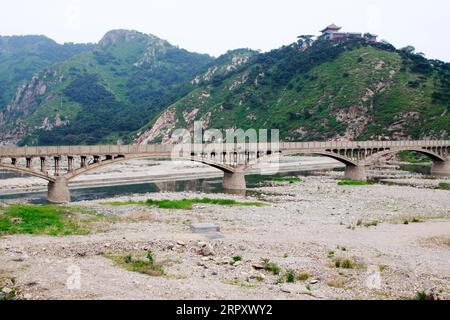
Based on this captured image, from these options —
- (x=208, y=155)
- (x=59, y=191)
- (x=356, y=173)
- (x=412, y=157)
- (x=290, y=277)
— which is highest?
(x=208, y=155)

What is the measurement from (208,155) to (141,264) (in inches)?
1942

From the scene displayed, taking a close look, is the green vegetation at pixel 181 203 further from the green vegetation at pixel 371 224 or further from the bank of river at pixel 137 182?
the green vegetation at pixel 371 224

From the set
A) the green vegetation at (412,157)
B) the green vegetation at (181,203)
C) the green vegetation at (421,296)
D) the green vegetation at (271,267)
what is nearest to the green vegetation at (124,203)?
the green vegetation at (181,203)

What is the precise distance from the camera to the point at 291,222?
36688mm

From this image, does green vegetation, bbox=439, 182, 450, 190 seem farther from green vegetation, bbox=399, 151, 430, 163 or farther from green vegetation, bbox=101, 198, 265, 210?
green vegetation, bbox=399, 151, 430, 163

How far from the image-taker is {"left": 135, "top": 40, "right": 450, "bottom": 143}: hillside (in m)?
126

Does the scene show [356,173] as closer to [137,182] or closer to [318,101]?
[137,182]

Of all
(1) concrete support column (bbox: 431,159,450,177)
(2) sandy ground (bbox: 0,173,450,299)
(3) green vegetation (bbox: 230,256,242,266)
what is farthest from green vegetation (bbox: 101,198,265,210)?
(1) concrete support column (bbox: 431,159,450,177)

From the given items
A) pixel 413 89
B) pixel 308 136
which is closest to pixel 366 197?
pixel 308 136

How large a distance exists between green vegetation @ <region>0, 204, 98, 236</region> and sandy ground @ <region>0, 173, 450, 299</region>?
1.79 meters

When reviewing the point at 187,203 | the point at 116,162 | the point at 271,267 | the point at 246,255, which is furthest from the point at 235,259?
Result: the point at 116,162

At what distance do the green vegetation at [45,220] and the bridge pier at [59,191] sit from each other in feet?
30.3

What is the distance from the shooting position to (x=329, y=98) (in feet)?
470

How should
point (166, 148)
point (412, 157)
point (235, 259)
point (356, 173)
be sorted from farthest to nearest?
1. point (412, 157)
2. point (356, 173)
3. point (166, 148)
4. point (235, 259)
